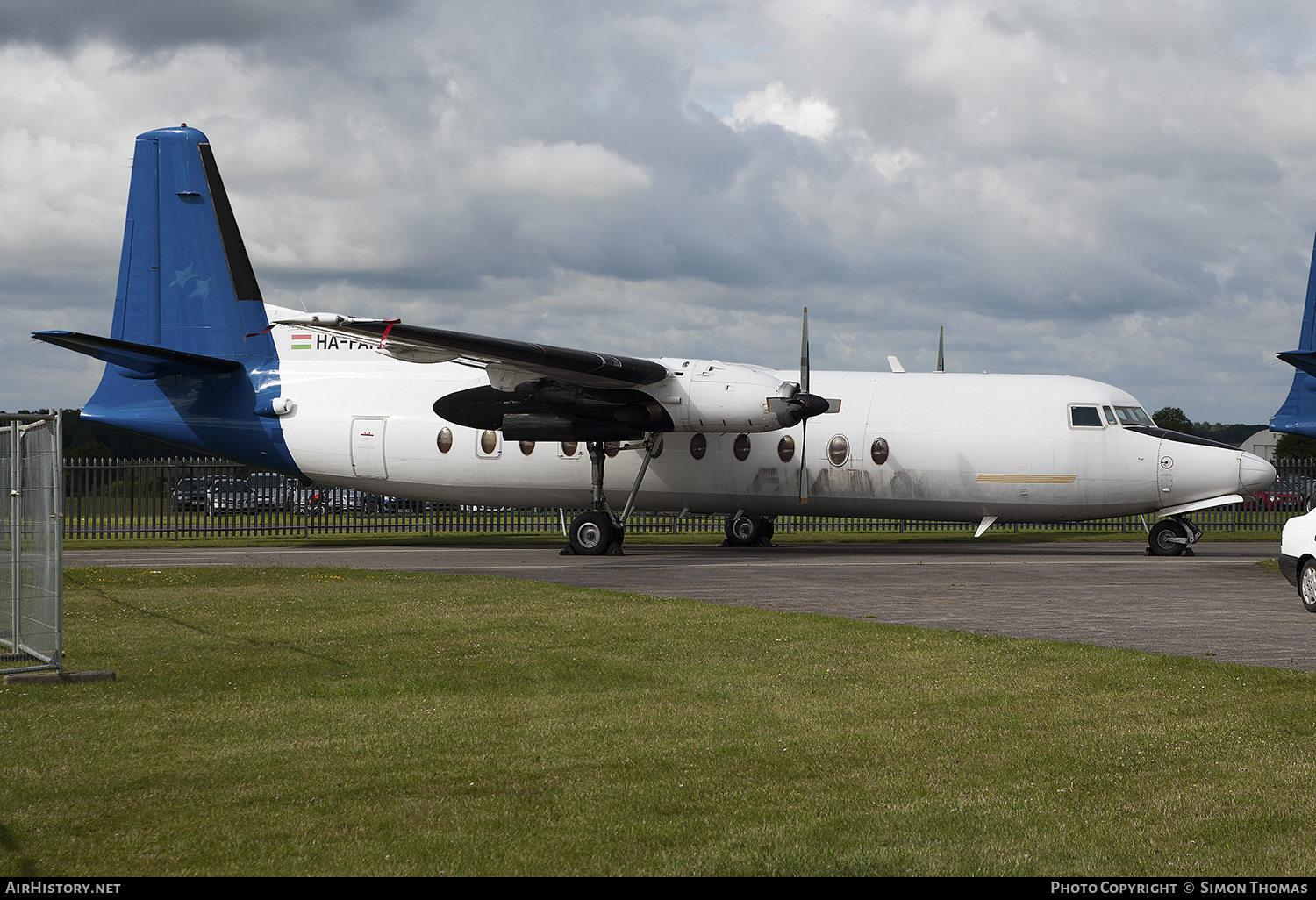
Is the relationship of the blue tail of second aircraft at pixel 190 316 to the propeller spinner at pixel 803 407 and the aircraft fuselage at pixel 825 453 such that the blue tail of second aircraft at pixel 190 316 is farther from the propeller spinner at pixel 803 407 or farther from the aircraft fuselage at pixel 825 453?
the propeller spinner at pixel 803 407

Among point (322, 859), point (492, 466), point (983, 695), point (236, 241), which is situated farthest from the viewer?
point (236, 241)

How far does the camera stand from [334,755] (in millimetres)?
6574

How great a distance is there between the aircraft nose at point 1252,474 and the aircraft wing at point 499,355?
1116 centimetres

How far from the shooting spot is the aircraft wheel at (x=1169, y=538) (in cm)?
2241

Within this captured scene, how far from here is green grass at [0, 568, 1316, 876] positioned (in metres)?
4.93

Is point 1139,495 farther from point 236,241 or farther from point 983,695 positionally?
point 236,241

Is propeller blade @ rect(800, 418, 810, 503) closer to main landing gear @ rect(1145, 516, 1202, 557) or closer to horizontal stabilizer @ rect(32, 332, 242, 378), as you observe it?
main landing gear @ rect(1145, 516, 1202, 557)

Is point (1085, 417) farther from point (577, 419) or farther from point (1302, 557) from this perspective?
point (577, 419)

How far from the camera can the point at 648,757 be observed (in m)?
6.63

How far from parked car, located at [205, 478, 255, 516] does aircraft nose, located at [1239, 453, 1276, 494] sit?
26110 millimetres

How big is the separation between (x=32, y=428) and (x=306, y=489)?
25.3 m

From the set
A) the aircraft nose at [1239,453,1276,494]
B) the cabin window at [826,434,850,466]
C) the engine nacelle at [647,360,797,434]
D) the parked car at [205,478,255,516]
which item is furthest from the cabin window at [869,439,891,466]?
the parked car at [205,478,255,516]

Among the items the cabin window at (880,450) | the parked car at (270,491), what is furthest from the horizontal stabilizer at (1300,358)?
the parked car at (270,491)
